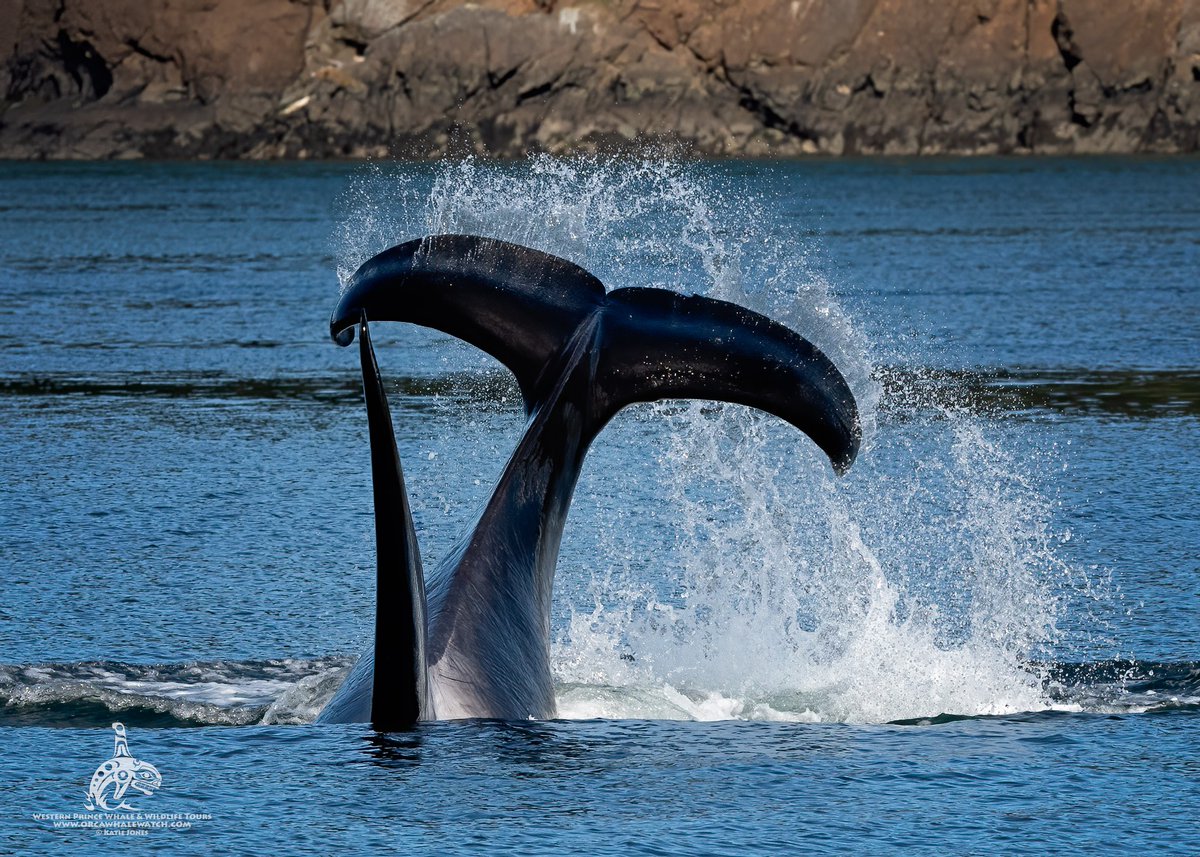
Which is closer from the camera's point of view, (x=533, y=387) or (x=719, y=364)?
(x=719, y=364)

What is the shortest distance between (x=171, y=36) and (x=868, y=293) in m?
81.4

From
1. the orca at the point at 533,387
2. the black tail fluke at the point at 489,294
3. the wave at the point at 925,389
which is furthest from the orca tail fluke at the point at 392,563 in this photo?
the wave at the point at 925,389

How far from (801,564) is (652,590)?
3.68 ft

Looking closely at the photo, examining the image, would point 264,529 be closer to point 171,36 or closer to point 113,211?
point 113,211

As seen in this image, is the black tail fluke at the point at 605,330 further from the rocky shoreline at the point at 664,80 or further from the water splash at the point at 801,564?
the rocky shoreline at the point at 664,80

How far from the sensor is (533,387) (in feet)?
26.7

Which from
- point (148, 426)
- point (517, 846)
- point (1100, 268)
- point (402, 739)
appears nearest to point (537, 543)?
point (402, 739)

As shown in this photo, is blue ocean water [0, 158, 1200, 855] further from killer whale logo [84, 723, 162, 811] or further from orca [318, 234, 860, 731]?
orca [318, 234, 860, 731]

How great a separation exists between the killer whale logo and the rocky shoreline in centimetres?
8985

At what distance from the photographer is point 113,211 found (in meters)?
56.3

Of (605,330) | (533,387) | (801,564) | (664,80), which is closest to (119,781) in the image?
(533,387)

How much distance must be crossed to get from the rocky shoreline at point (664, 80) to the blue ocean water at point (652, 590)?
73507mm

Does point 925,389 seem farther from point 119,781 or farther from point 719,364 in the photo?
point 119,781

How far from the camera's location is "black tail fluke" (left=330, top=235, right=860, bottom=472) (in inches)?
297
